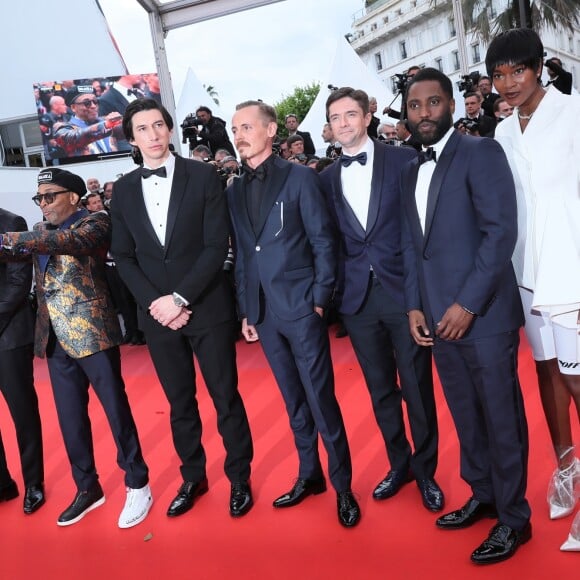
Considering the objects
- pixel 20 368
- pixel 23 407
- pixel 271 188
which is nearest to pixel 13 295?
pixel 20 368

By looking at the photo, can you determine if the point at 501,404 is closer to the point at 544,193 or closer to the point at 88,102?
the point at 544,193

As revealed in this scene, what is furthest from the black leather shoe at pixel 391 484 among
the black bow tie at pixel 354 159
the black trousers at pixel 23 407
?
the black trousers at pixel 23 407

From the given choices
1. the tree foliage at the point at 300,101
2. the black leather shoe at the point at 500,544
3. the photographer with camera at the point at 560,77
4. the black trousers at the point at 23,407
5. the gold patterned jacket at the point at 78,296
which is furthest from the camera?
the tree foliage at the point at 300,101

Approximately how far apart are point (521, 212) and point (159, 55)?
22.7ft

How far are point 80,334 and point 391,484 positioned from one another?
1.58 meters

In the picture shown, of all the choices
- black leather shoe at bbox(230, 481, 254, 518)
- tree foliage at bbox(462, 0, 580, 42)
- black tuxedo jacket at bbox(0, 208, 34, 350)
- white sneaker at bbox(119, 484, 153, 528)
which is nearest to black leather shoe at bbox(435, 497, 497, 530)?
black leather shoe at bbox(230, 481, 254, 518)

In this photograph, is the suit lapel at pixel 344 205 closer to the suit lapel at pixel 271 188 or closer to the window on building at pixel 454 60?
the suit lapel at pixel 271 188

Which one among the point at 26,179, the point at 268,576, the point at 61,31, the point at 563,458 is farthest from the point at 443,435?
the point at 61,31

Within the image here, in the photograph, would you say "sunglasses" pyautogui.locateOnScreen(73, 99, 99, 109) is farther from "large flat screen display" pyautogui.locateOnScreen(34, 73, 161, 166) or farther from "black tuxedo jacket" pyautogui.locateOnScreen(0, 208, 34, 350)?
"black tuxedo jacket" pyautogui.locateOnScreen(0, 208, 34, 350)

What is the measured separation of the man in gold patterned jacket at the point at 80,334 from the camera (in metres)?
2.74

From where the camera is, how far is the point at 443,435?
3223 mm

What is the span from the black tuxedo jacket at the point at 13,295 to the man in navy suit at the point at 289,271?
112 centimetres

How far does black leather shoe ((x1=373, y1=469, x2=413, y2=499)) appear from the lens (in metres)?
2.61

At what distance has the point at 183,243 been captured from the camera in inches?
103
